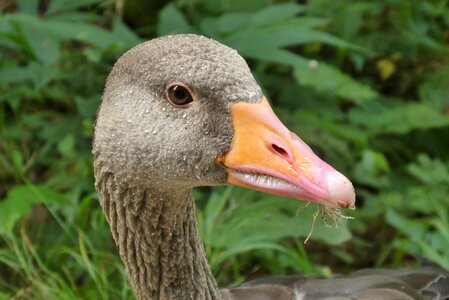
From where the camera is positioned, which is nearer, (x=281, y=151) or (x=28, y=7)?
(x=281, y=151)

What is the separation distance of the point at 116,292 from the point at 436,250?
157 cm

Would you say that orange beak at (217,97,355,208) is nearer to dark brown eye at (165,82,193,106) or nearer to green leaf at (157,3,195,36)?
dark brown eye at (165,82,193,106)

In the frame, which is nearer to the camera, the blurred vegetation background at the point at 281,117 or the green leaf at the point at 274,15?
the blurred vegetation background at the point at 281,117

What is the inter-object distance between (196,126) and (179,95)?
10 centimetres

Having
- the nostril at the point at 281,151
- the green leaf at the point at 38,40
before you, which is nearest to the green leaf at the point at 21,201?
the green leaf at the point at 38,40

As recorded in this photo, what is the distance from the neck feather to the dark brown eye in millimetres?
307

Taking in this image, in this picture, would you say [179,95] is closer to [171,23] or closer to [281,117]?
[171,23]

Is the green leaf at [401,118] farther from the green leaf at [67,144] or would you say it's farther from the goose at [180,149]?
the goose at [180,149]

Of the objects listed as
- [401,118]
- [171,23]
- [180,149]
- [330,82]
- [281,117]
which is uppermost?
[180,149]

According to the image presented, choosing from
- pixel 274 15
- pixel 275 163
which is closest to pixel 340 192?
pixel 275 163

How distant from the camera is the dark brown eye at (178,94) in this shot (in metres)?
2.27

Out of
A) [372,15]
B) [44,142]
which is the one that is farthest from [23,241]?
[372,15]

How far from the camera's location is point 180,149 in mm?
2299

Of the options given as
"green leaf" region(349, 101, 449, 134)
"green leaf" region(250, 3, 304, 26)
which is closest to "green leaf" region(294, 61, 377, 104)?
"green leaf" region(349, 101, 449, 134)
